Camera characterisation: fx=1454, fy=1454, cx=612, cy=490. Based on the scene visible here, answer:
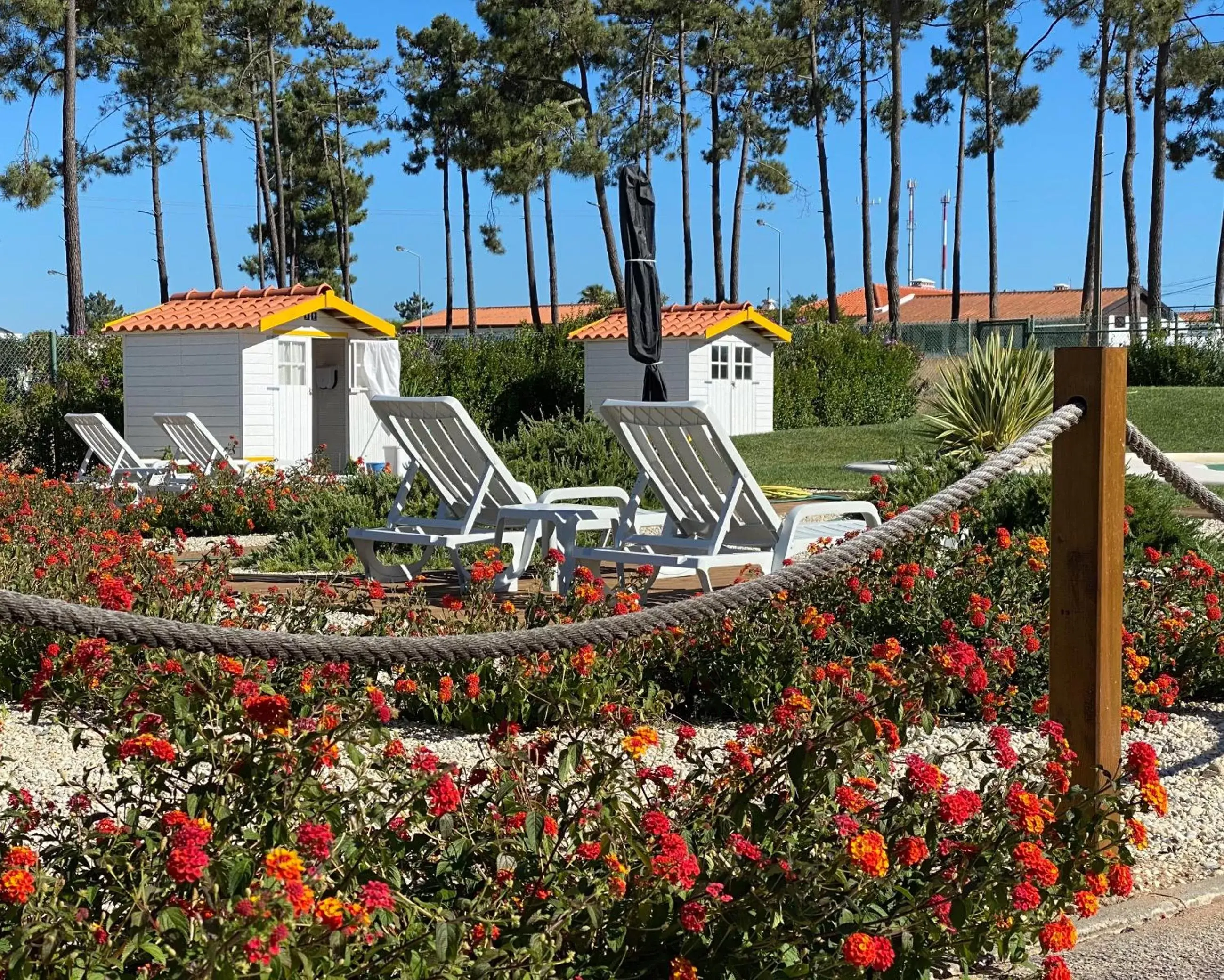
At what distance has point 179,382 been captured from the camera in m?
17.4

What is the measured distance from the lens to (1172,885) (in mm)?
3133

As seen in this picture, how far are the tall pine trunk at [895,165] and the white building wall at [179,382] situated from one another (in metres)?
21.7

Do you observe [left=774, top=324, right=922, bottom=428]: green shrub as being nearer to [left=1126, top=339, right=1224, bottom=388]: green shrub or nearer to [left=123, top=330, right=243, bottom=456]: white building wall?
[left=1126, top=339, right=1224, bottom=388]: green shrub

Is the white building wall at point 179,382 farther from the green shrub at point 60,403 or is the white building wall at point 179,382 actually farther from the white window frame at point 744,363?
the white window frame at point 744,363

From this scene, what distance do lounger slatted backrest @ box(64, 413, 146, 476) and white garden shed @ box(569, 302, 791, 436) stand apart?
9.78 meters

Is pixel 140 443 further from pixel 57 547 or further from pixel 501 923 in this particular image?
pixel 501 923

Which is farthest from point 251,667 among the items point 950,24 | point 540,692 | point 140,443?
point 950,24

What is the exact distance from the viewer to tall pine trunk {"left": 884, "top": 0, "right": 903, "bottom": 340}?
3603cm

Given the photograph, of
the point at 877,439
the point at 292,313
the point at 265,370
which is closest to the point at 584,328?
the point at 877,439

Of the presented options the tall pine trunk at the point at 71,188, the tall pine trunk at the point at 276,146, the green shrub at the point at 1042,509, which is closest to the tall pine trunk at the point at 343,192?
the tall pine trunk at the point at 276,146

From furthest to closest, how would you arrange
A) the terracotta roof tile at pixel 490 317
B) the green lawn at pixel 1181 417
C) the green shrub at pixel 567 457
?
the terracotta roof tile at pixel 490 317, the green lawn at pixel 1181 417, the green shrub at pixel 567 457

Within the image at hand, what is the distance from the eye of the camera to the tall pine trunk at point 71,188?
25562 millimetres

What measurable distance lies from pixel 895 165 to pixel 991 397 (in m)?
26.0

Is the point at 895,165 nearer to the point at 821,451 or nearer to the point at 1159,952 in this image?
the point at 821,451
